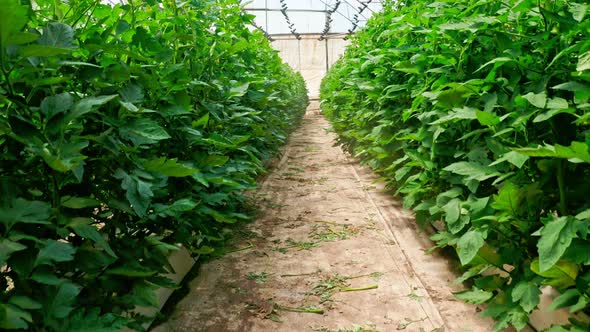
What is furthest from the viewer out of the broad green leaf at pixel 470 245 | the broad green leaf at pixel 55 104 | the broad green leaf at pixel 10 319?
the broad green leaf at pixel 470 245

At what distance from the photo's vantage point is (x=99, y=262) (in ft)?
4.38

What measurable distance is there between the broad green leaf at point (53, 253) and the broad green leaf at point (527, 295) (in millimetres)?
1389

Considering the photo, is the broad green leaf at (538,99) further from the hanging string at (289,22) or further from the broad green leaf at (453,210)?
the hanging string at (289,22)

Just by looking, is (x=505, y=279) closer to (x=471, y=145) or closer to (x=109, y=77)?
(x=471, y=145)

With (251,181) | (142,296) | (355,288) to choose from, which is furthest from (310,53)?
(142,296)

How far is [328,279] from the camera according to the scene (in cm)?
241

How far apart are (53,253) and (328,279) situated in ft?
5.09

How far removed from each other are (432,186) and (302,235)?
37.0 inches

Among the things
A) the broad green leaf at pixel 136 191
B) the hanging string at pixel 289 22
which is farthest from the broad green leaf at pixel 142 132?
the hanging string at pixel 289 22

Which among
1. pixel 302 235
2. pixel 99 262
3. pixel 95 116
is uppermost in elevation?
pixel 95 116

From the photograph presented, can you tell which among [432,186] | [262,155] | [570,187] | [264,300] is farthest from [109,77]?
[262,155]

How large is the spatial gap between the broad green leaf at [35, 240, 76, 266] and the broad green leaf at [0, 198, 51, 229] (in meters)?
0.07

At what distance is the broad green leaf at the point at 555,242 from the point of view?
1.31m

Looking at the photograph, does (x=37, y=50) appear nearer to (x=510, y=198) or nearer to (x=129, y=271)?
(x=129, y=271)
